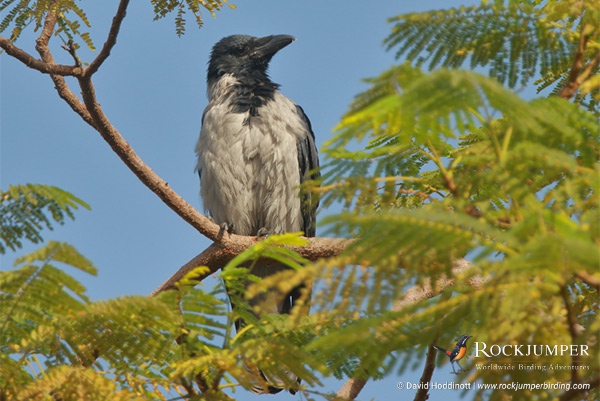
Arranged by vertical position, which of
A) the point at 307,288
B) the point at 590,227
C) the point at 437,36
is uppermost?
the point at 437,36

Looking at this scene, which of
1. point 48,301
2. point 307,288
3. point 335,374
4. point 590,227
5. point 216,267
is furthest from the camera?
point 216,267

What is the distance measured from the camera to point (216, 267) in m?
6.04

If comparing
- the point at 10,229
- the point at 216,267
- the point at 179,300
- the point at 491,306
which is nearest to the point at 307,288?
the point at 491,306

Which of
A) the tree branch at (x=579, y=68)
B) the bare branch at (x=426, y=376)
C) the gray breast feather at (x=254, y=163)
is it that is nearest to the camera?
the tree branch at (x=579, y=68)

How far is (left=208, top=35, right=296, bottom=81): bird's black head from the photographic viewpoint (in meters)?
8.24

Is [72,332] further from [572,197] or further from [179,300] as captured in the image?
[572,197]

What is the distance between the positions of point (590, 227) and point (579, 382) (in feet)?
1.72

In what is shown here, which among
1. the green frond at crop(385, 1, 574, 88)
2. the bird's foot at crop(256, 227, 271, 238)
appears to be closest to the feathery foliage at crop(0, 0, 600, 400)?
the green frond at crop(385, 1, 574, 88)

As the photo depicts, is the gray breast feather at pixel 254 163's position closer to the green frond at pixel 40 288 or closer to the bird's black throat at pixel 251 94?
the bird's black throat at pixel 251 94

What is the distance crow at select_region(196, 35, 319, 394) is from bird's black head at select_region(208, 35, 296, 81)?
21 centimetres

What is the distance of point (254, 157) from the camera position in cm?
751

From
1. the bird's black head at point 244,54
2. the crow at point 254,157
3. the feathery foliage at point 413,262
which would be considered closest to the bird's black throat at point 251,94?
the crow at point 254,157

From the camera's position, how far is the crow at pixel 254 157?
743cm

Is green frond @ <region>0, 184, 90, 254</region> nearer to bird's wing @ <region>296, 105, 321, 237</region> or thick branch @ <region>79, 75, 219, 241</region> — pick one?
thick branch @ <region>79, 75, 219, 241</region>
